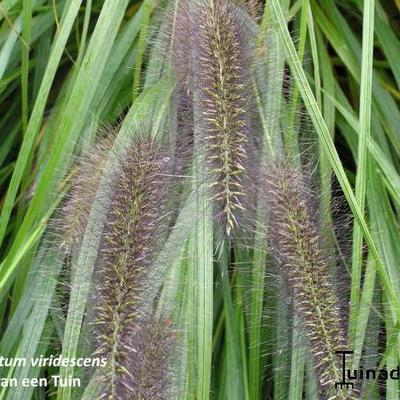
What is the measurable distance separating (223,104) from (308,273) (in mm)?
269

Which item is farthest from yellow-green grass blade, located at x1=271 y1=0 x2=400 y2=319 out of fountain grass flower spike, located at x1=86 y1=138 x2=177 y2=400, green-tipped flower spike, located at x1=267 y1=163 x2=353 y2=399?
fountain grass flower spike, located at x1=86 y1=138 x2=177 y2=400

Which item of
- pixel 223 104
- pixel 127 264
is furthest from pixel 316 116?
pixel 127 264

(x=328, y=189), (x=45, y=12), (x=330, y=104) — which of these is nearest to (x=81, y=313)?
(x=328, y=189)

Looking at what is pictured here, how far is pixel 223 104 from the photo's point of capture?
40.7 inches

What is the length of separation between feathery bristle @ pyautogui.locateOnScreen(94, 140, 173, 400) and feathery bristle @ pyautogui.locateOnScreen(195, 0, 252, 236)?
0.09 m

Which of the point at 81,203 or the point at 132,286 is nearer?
the point at 132,286

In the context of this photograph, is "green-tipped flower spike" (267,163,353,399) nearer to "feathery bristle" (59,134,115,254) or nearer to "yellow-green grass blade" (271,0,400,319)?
"yellow-green grass blade" (271,0,400,319)

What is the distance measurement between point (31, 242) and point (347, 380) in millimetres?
566

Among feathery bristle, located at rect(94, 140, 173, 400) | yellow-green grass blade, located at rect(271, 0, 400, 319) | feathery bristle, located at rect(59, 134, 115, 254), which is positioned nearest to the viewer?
feathery bristle, located at rect(94, 140, 173, 400)

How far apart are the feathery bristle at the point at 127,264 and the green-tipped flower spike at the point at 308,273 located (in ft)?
0.60

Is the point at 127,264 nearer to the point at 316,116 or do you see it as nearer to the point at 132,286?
the point at 132,286

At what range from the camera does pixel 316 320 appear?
3.21 ft

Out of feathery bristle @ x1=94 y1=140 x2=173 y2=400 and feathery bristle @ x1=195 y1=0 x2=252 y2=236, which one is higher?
feathery bristle @ x1=195 y1=0 x2=252 y2=236

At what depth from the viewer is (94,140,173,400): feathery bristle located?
919mm
